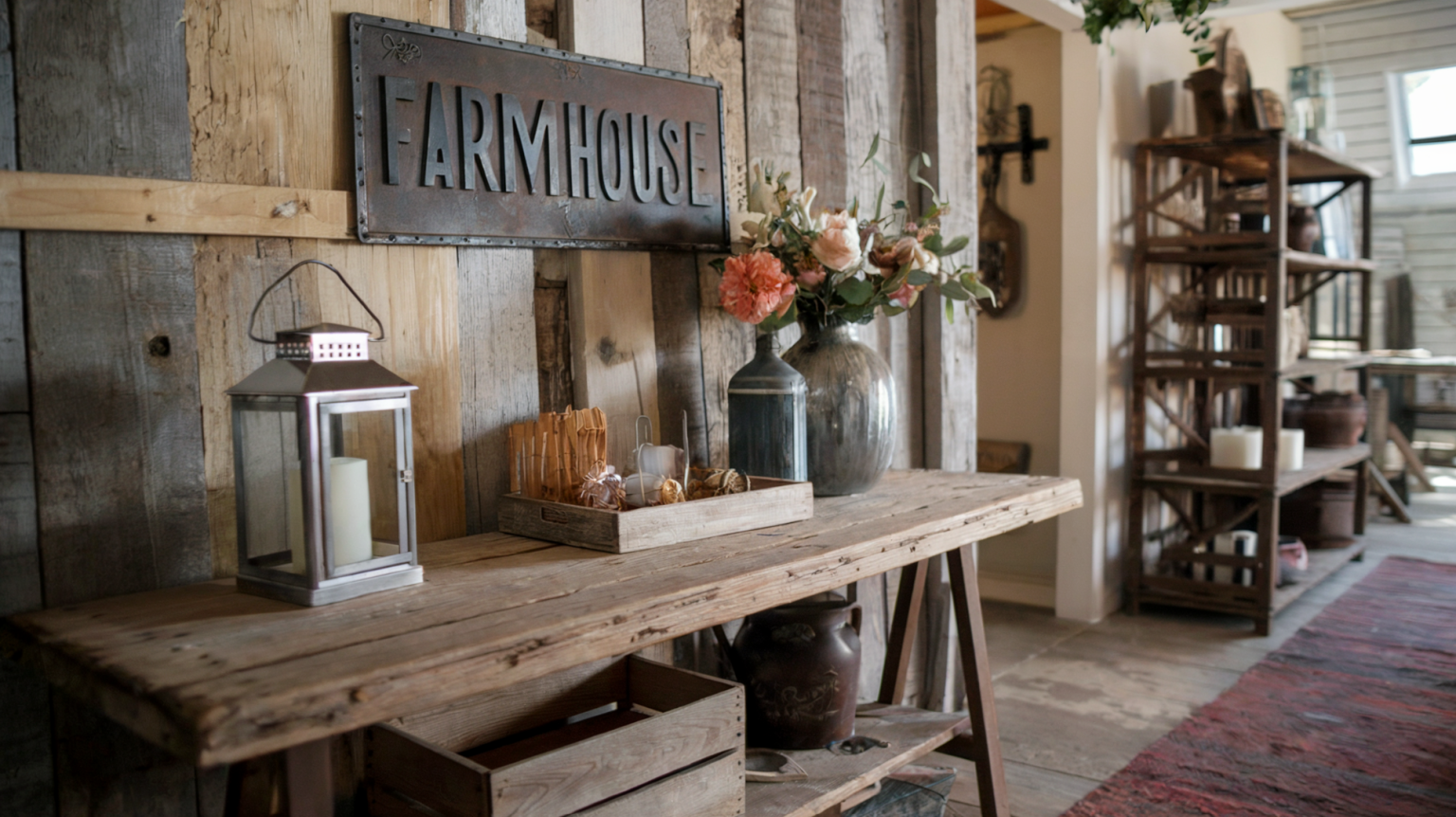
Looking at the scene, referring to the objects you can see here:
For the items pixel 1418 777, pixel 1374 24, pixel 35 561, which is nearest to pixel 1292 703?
pixel 1418 777

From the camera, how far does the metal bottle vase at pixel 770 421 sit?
174 centimetres

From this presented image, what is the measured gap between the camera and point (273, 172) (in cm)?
137

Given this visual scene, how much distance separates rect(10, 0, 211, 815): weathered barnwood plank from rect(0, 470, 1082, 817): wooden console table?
0.30 feet

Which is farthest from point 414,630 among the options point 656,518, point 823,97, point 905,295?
point 823,97

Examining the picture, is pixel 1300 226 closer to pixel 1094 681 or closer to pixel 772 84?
pixel 1094 681

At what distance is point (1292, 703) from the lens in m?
3.00

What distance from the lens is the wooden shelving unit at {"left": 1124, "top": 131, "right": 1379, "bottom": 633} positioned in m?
3.73

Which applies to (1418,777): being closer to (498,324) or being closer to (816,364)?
→ (816,364)

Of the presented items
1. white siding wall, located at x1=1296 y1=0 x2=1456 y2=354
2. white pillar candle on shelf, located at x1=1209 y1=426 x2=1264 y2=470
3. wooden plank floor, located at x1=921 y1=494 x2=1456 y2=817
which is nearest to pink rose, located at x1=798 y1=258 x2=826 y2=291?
wooden plank floor, located at x1=921 y1=494 x2=1456 y2=817

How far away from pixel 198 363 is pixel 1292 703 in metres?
3.00

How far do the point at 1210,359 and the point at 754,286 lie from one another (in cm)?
274

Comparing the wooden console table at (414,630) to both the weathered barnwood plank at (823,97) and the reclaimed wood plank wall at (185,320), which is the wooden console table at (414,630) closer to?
the reclaimed wood plank wall at (185,320)

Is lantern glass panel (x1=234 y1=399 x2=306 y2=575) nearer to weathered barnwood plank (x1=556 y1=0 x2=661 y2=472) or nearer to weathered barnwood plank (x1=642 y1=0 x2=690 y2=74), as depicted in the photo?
weathered barnwood plank (x1=556 y1=0 x2=661 y2=472)

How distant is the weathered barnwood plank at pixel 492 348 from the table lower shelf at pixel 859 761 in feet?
2.02
